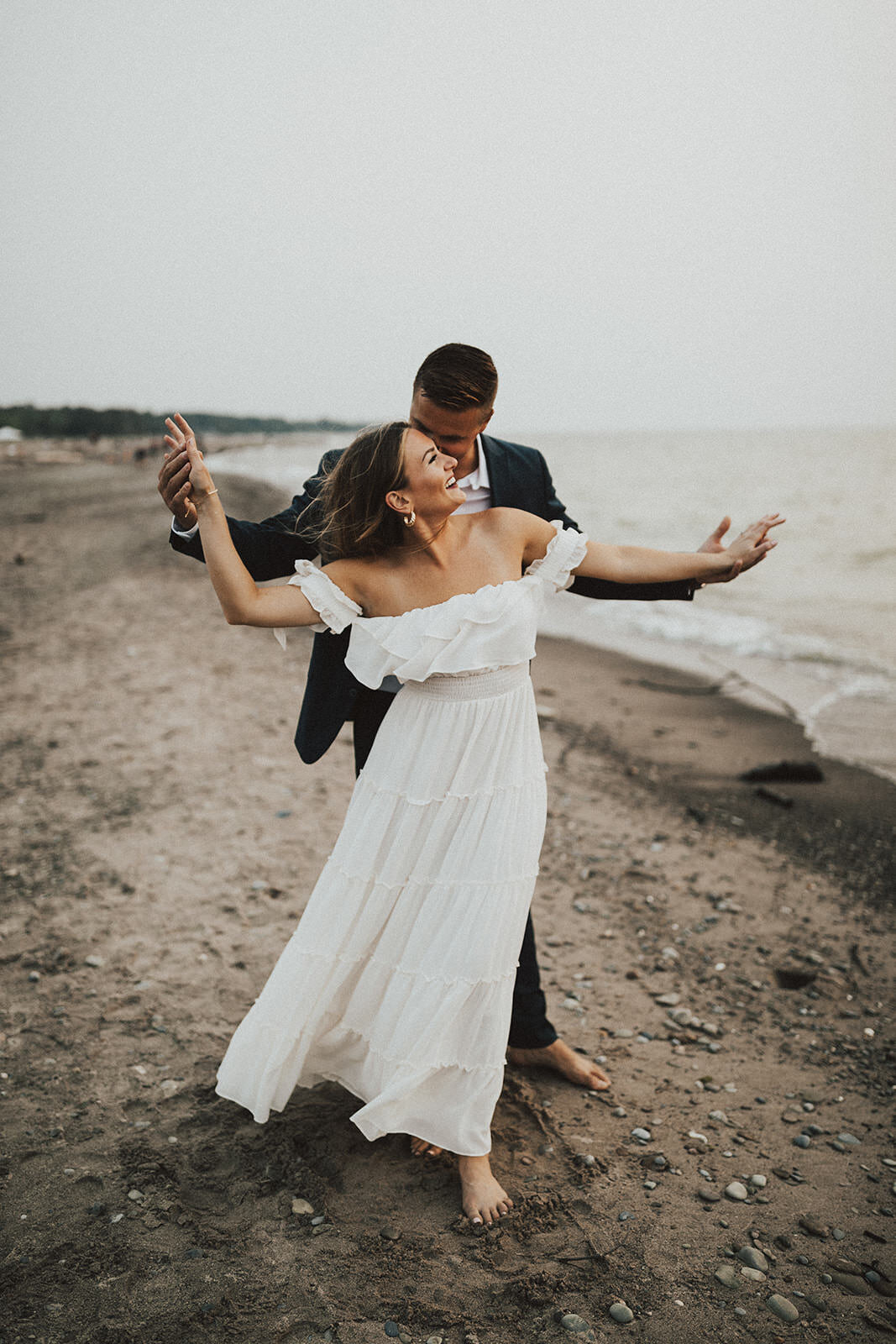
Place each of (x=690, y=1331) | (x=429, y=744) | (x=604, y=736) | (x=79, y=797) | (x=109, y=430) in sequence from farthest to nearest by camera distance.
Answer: (x=109, y=430) < (x=604, y=736) < (x=79, y=797) < (x=429, y=744) < (x=690, y=1331)

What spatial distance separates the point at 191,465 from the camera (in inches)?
92.3

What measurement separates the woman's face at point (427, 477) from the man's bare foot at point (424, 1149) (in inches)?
80.1

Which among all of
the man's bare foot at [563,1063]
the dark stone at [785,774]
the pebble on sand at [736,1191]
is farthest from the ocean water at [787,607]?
the pebble on sand at [736,1191]

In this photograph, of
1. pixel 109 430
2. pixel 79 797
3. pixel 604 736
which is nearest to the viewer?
pixel 79 797

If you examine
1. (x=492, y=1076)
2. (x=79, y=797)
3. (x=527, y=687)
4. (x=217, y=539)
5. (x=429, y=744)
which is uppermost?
(x=217, y=539)

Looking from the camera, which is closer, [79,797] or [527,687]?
[527,687]

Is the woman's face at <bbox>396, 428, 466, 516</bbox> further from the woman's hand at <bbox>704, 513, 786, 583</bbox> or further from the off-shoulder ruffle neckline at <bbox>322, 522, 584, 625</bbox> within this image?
the woman's hand at <bbox>704, 513, 786, 583</bbox>

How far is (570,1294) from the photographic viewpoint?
2.32 m

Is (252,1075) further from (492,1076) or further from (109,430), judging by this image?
(109,430)

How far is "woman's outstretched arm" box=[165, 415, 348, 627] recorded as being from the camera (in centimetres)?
231

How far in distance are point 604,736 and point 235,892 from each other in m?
3.75

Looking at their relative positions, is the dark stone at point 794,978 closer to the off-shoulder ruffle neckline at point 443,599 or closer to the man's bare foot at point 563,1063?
the man's bare foot at point 563,1063

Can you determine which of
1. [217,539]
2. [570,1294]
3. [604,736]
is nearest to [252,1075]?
[570,1294]

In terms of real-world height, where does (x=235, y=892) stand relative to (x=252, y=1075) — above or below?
below
